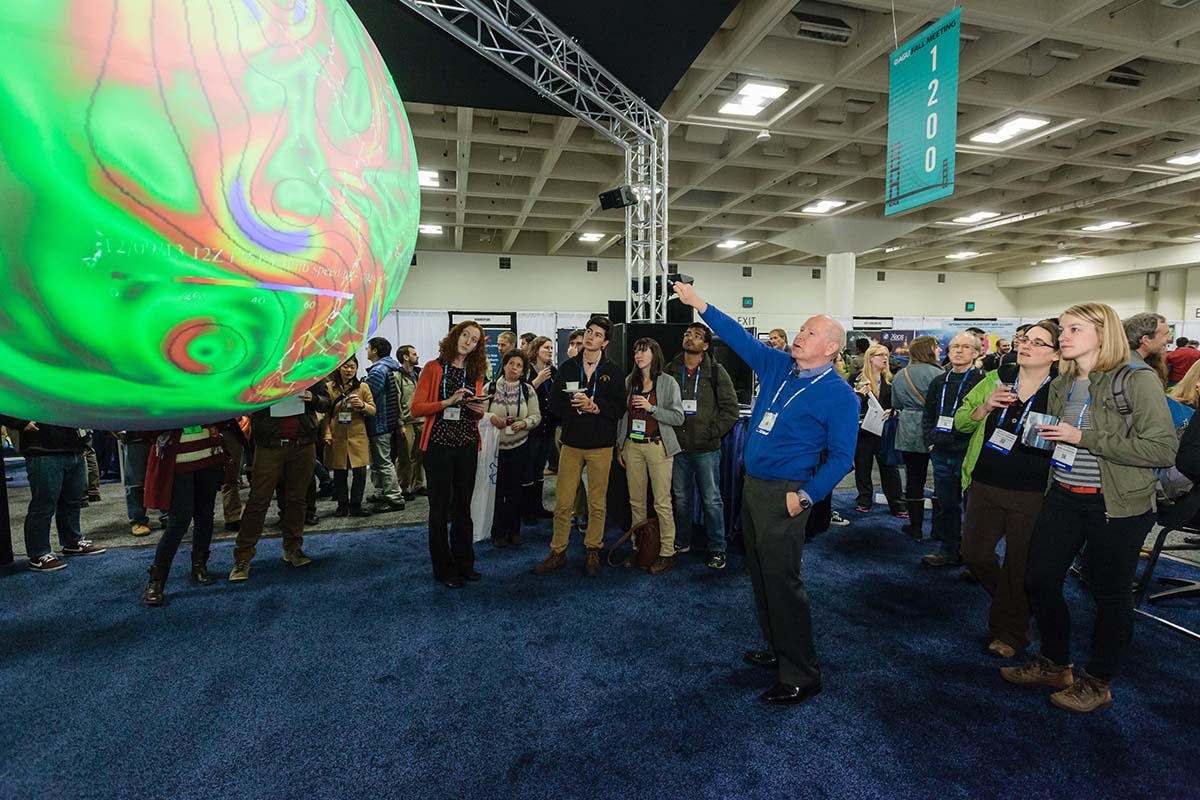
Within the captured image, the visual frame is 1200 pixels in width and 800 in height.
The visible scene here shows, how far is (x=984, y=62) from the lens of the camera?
15.4 ft

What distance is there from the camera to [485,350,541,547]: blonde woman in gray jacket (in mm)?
3922

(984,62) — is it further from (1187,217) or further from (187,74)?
(1187,217)

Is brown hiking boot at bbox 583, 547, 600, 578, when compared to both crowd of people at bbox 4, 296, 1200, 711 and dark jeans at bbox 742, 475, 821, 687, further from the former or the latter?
dark jeans at bbox 742, 475, 821, 687

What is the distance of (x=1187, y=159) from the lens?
7.37m

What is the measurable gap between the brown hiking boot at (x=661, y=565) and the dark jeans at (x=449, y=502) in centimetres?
113

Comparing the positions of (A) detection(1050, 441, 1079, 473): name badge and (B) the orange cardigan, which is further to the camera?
(B) the orange cardigan

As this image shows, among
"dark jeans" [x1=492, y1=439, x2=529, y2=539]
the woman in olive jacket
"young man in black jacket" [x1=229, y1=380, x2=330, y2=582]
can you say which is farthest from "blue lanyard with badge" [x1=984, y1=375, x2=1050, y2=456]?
"young man in black jacket" [x1=229, y1=380, x2=330, y2=582]

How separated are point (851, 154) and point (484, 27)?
5.59m

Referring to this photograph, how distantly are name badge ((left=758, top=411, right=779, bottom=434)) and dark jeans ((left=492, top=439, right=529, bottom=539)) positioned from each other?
221cm

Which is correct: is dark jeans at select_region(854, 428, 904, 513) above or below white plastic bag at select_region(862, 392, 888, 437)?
below

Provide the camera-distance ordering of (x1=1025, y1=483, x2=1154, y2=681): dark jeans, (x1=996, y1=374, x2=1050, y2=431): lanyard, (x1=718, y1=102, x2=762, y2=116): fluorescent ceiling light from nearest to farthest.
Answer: (x1=1025, y1=483, x2=1154, y2=681): dark jeans < (x1=996, y1=374, x2=1050, y2=431): lanyard < (x1=718, y1=102, x2=762, y2=116): fluorescent ceiling light

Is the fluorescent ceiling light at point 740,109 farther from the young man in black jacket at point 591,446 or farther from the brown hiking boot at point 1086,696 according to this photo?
the brown hiking boot at point 1086,696

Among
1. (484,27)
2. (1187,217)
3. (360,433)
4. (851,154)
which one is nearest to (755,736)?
(360,433)

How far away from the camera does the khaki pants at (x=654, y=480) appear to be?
11.9ft
